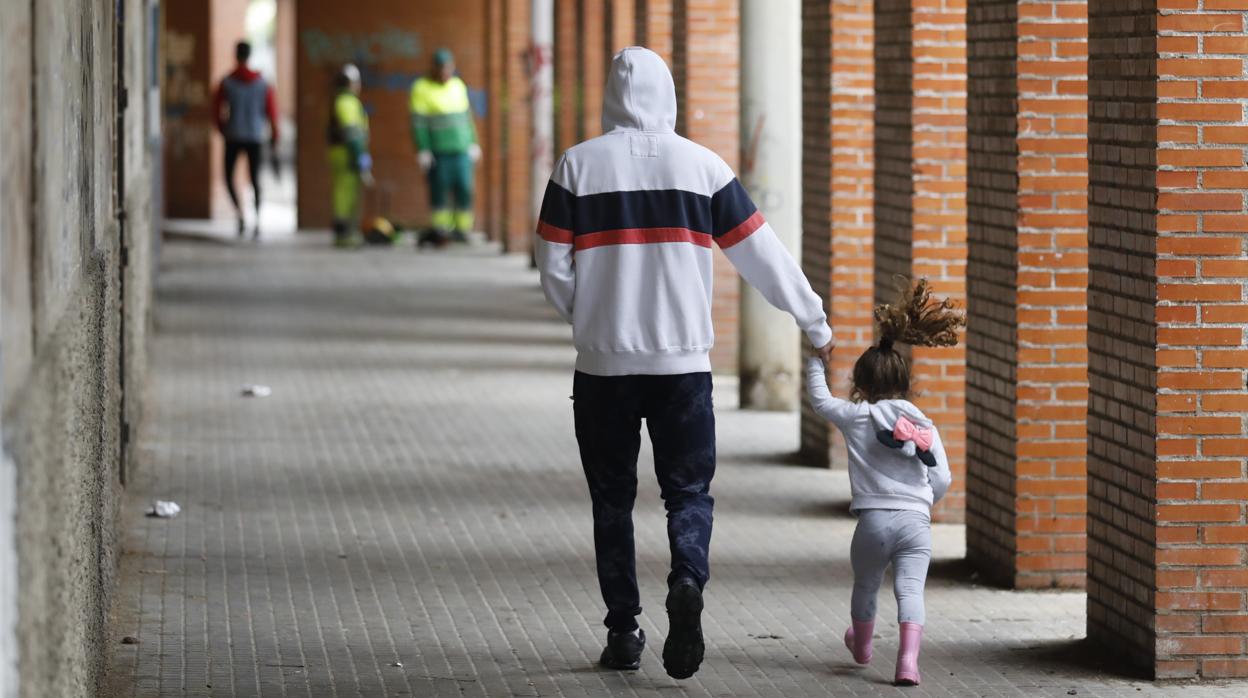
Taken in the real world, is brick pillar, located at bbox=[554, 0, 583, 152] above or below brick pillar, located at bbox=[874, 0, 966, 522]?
above

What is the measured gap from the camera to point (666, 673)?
6520mm

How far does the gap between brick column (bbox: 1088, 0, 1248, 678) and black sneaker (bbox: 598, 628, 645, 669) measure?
1526 mm

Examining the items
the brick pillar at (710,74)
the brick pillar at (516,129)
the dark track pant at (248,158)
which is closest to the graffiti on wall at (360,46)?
the dark track pant at (248,158)

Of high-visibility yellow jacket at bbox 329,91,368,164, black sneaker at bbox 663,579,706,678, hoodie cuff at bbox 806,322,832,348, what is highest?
high-visibility yellow jacket at bbox 329,91,368,164

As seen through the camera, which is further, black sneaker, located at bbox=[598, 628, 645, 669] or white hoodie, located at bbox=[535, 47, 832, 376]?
black sneaker, located at bbox=[598, 628, 645, 669]

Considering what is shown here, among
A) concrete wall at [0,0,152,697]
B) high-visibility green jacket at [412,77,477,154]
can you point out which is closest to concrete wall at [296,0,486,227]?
high-visibility green jacket at [412,77,477,154]

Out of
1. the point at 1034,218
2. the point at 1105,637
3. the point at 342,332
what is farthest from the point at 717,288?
the point at 1105,637

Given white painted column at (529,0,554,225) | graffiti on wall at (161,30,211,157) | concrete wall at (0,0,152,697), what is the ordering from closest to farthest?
concrete wall at (0,0,152,697), white painted column at (529,0,554,225), graffiti on wall at (161,30,211,157)

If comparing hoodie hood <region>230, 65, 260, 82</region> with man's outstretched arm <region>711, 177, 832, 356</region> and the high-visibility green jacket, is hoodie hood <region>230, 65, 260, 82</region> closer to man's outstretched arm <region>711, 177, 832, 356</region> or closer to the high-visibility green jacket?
the high-visibility green jacket

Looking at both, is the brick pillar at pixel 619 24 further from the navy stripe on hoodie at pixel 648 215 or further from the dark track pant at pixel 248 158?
the navy stripe on hoodie at pixel 648 215

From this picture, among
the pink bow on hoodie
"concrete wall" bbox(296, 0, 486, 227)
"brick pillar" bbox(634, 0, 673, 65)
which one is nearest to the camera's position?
the pink bow on hoodie

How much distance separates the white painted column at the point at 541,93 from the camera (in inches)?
864

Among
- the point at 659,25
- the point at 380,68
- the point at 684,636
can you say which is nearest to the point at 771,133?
the point at 659,25

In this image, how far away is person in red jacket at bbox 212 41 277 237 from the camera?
2450cm
